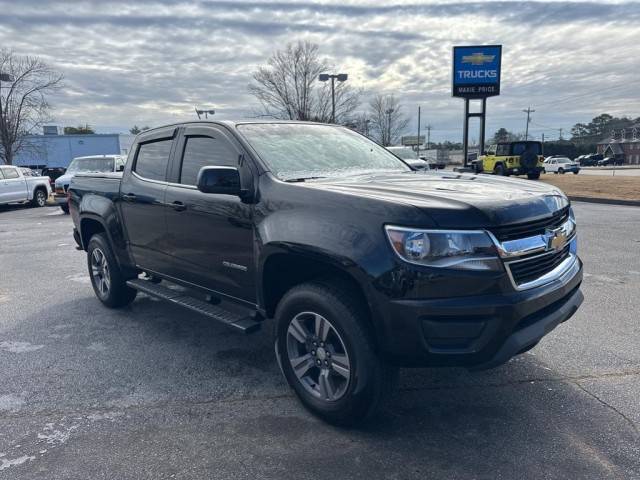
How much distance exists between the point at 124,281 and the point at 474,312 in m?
4.01

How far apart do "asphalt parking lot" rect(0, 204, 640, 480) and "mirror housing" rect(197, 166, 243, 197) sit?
1422 mm

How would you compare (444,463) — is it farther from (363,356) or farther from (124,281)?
(124,281)

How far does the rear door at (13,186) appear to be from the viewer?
683 inches

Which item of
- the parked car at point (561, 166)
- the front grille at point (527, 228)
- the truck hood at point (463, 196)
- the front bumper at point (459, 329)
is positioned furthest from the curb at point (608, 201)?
the parked car at point (561, 166)

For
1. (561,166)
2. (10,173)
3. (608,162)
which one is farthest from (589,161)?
(10,173)

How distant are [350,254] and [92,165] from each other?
14883 mm

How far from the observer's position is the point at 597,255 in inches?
292

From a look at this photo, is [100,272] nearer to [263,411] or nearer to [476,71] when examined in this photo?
[263,411]

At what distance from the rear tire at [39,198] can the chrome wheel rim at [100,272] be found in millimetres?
15504

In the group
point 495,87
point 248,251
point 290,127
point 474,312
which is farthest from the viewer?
point 495,87

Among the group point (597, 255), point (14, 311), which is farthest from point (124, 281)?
point (597, 255)

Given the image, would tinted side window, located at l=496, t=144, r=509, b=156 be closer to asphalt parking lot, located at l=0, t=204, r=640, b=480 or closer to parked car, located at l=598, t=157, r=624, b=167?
asphalt parking lot, located at l=0, t=204, r=640, b=480

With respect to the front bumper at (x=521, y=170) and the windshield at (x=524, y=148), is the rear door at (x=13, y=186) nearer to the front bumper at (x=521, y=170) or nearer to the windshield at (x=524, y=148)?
the front bumper at (x=521, y=170)

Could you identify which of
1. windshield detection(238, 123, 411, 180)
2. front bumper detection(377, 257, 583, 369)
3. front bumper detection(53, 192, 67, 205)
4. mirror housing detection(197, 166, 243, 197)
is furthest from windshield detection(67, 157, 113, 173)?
front bumper detection(377, 257, 583, 369)
